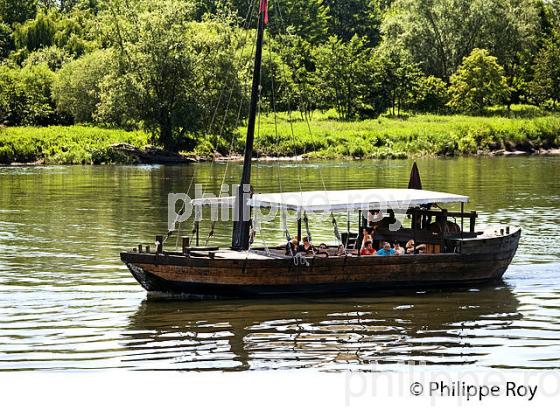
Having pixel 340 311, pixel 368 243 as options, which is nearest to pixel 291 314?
pixel 340 311

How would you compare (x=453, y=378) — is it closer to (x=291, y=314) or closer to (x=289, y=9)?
(x=291, y=314)

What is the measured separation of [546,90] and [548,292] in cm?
9917

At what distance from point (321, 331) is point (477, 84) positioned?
99.8m

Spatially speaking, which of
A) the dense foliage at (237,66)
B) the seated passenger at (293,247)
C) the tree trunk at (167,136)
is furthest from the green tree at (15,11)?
the seated passenger at (293,247)

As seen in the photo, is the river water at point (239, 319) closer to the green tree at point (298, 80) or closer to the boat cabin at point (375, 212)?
the boat cabin at point (375, 212)

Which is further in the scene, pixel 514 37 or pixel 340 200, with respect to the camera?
pixel 514 37

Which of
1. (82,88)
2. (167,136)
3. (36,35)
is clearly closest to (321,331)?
(167,136)

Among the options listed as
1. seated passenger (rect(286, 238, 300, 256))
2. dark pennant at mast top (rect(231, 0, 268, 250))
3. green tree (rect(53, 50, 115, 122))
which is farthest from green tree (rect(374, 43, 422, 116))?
seated passenger (rect(286, 238, 300, 256))

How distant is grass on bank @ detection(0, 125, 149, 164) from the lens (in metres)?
96.1

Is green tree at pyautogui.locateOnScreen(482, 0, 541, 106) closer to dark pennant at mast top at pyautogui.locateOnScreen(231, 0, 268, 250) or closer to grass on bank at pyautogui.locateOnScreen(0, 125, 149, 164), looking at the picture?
grass on bank at pyautogui.locateOnScreen(0, 125, 149, 164)

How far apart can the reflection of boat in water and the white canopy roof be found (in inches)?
107

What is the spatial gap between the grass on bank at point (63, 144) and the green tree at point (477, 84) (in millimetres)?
39634

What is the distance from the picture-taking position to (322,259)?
29.7 meters

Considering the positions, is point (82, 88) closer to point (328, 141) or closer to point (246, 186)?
point (328, 141)
